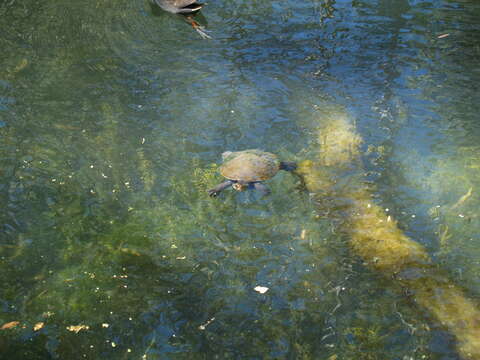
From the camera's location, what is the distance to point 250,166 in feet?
17.1

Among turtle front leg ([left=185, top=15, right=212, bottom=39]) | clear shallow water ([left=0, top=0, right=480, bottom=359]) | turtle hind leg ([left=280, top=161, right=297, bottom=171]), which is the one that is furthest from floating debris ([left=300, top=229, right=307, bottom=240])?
turtle front leg ([left=185, top=15, right=212, bottom=39])

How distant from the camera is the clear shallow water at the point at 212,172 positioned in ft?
13.0

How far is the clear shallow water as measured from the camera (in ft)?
13.0

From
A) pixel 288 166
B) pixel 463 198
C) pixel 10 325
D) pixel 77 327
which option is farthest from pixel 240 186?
pixel 10 325

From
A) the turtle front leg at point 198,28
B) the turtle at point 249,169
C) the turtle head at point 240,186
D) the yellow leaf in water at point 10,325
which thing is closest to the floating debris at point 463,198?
the turtle at point 249,169

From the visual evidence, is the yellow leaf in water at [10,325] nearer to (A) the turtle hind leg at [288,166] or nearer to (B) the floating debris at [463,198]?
(A) the turtle hind leg at [288,166]

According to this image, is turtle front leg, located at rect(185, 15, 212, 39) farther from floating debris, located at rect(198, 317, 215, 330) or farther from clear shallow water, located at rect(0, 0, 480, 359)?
floating debris, located at rect(198, 317, 215, 330)

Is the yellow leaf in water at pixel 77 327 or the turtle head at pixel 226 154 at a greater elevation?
the turtle head at pixel 226 154

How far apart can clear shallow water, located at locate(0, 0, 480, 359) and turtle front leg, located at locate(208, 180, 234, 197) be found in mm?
93

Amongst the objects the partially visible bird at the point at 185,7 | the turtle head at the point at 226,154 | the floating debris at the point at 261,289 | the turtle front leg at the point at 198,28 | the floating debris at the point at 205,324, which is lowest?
the floating debris at the point at 205,324

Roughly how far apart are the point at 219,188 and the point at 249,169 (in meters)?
0.39

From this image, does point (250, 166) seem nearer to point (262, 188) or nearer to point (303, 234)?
point (262, 188)

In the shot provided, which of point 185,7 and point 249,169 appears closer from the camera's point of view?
point 249,169

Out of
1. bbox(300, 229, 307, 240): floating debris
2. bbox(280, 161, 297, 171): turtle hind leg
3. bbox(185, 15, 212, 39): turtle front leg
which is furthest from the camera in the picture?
bbox(185, 15, 212, 39): turtle front leg
